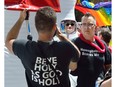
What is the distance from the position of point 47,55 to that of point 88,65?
2.40ft

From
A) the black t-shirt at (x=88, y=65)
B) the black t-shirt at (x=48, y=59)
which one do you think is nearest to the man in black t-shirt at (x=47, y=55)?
the black t-shirt at (x=48, y=59)

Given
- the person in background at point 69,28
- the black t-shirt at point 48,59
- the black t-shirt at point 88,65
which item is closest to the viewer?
the black t-shirt at point 48,59

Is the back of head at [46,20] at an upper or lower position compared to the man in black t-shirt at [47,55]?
upper

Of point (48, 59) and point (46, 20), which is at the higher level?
point (46, 20)

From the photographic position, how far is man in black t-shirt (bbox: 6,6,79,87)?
2.03 meters

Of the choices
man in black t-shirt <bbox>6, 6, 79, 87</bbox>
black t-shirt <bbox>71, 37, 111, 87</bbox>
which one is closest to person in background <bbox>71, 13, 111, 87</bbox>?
black t-shirt <bbox>71, 37, 111, 87</bbox>

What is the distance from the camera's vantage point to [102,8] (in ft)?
30.4

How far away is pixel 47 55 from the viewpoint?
2.04 m

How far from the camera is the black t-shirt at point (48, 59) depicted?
6.64 feet

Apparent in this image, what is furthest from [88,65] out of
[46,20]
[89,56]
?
[46,20]

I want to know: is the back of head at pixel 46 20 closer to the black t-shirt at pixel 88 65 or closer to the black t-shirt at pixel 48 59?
the black t-shirt at pixel 48 59

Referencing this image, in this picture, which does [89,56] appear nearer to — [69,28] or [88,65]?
[88,65]

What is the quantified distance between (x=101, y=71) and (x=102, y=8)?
6676mm
